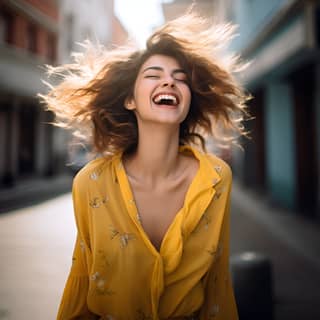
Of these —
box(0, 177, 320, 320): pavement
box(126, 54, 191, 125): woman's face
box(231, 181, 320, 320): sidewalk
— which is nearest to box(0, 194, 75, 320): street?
box(0, 177, 320, 320): pavement

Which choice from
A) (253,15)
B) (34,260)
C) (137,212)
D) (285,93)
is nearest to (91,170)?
(137,212)

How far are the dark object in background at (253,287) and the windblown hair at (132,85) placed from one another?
1.45 metres

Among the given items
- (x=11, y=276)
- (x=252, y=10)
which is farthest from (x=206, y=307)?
(x=252, y=10)

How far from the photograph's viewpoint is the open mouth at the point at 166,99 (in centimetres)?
86

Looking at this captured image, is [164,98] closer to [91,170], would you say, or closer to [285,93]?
[91,170]

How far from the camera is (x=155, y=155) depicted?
975 millimetres

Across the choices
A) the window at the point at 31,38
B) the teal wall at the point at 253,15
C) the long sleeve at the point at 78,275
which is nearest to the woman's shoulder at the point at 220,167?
the long sleeve at the point at 78,275

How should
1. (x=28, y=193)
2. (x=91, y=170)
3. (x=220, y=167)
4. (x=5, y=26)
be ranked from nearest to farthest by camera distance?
(x=5, y=26), (x=28, y=193), (x=91, y=170), (x=220, y=167)

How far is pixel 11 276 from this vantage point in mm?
709

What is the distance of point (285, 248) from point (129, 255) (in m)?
3.66

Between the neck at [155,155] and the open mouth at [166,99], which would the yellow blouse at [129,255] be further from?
the open mouth at [166,99]

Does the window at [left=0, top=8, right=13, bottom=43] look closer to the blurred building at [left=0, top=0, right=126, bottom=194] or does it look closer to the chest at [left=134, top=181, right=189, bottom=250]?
the blurred building at [left=0, top=0, right=126, bottom=194]

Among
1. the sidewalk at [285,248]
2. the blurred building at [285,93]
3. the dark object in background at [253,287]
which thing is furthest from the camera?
the blurred building at [285,93]

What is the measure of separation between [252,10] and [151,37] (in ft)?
23.0
